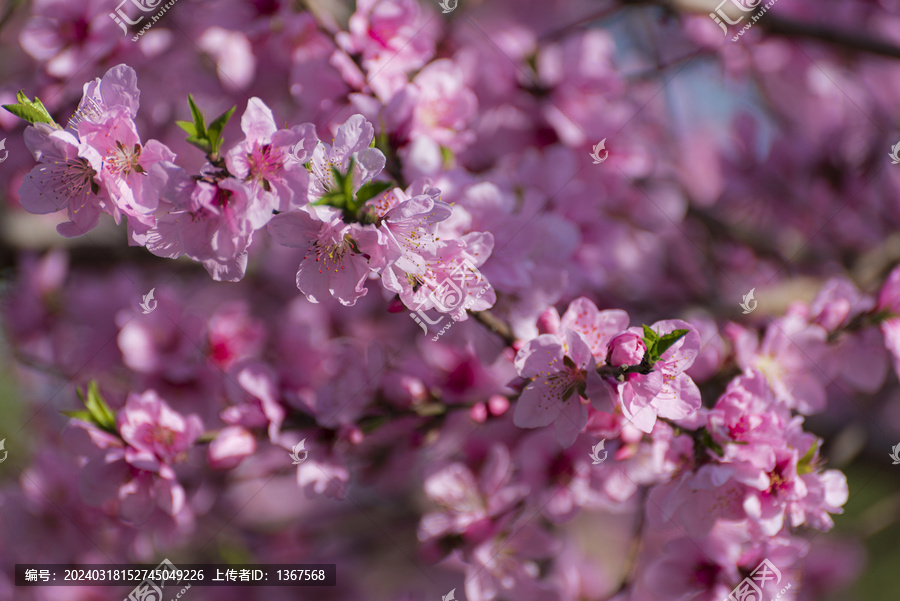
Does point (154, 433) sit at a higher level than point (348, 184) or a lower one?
lower

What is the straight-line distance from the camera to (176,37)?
160cm

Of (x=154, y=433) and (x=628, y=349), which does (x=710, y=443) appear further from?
(x=154, y=433)

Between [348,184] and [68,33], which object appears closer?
[348,184]

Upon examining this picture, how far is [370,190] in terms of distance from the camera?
80 cm

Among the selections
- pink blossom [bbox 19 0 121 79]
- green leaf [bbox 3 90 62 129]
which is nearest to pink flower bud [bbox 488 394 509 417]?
green leaf [bbox 3 90 62 129]

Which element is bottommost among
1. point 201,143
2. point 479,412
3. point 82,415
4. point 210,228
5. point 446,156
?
point 479,412

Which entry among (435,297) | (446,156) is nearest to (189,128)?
(435,297)

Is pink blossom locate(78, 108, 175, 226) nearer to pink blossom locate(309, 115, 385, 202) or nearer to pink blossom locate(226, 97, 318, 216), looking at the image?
pink blossom locate(226, 97, 318, 216)

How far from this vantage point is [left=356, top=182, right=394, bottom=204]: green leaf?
790 millimetres

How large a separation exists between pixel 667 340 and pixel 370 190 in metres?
0.45

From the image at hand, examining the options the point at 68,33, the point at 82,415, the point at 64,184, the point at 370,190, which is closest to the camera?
the point at 370,190

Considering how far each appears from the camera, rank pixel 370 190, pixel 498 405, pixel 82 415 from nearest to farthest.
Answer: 1. pixel 370 190
2. pixel 82 415
3. pixel 498 405

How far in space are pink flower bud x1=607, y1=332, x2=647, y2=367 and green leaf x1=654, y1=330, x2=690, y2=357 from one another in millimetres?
27

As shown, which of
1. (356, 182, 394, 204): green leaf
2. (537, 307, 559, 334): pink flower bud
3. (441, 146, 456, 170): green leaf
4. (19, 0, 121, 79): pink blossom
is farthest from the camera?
(19, 0, 121, 79): pink blossom
